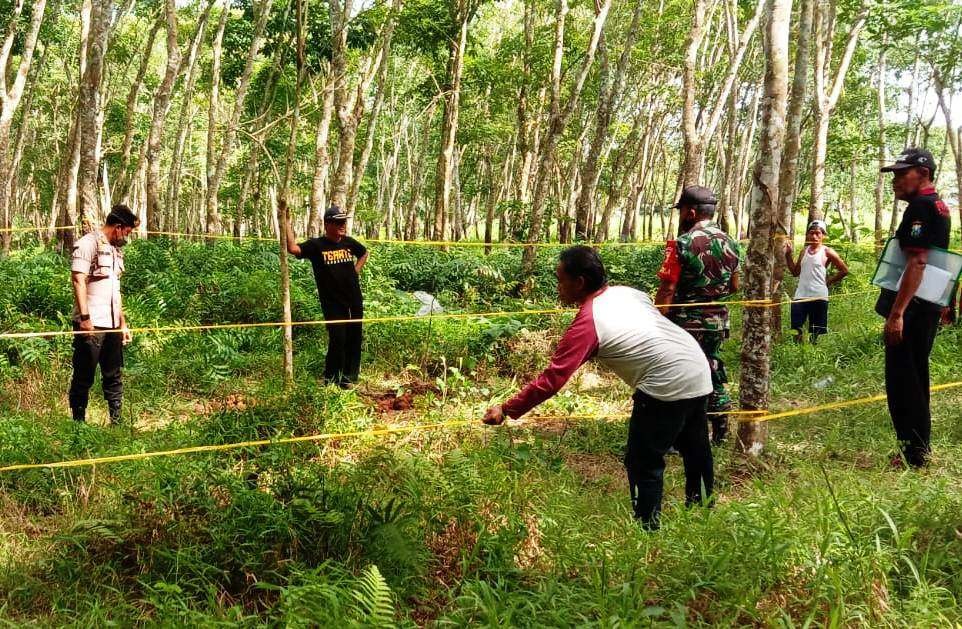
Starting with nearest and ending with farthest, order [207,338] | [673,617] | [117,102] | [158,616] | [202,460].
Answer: [673,617] → [158,616] → [202,460] → [207,338] → [117,102]

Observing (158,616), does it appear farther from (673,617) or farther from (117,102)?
(117,102)

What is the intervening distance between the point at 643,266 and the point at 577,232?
1.93m

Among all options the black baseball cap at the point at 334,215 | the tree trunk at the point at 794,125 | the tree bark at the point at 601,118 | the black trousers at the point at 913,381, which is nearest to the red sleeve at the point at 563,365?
the black trousers at the point at 913,381

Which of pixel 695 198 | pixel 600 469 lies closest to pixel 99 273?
pixel 600 469

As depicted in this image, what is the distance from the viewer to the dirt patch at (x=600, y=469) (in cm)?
428

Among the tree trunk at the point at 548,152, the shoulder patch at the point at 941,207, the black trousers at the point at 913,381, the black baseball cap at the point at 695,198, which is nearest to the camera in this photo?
the shoulder patch at the point at 941,207

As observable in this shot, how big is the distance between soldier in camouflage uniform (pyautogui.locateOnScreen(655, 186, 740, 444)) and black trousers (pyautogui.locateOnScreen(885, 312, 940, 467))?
1.03 metres

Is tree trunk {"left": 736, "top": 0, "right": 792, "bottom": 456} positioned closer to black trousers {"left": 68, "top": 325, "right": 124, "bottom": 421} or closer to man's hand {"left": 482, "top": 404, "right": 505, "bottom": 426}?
man's hand {"left": 482, "top": 404, "right": 505, "bottom": 426}

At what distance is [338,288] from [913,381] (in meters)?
4.50

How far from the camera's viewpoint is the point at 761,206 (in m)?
4.26

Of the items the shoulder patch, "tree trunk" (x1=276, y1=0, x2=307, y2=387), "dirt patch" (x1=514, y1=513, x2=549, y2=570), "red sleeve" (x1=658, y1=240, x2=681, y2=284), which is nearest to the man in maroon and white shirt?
"dirt patch" (x1=514, y1=513, x2=549, y2=570)

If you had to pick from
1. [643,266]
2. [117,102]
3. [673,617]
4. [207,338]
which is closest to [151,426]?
[207,338]

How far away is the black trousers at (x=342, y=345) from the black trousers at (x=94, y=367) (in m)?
1.72

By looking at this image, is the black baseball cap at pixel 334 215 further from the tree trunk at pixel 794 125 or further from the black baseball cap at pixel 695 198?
the tree trunk at pixel 794 125
